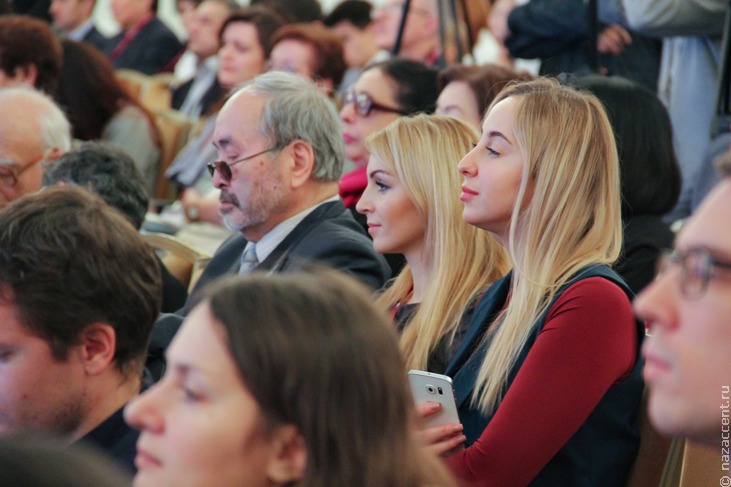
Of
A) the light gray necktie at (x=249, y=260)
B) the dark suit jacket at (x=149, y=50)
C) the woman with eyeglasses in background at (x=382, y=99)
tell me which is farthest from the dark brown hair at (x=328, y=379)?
the dark suit jacket at (x=149, y=50)

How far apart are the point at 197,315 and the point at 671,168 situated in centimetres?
202

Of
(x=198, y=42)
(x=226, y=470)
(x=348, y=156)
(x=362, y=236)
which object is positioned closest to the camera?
(x=226, y=470)

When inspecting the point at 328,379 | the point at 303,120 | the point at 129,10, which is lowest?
the point at 129,10

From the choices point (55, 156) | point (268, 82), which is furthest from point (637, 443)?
point (55, 156)

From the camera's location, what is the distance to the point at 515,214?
7.64 feet

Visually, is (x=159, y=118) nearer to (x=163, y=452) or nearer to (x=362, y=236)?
(x=362, y=236)

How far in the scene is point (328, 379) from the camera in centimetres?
128

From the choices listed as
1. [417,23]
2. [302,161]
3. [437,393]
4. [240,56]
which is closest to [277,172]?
[302,161]

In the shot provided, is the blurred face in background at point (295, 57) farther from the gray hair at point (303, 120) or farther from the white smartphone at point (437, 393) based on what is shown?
the white smartphone at point (437, 393)

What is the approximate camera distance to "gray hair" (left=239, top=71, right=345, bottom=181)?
3207 mm

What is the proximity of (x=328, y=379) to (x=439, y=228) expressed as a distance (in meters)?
1.40

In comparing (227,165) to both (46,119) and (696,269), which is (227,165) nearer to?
(46,119)

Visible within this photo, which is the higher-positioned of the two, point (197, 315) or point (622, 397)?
point (197, 315)

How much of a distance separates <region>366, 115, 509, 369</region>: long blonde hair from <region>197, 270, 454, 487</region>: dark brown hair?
1170mm
